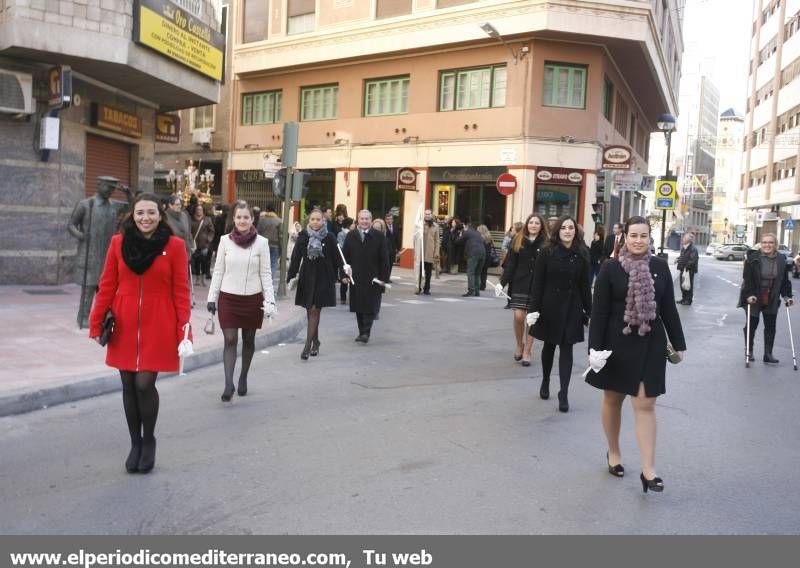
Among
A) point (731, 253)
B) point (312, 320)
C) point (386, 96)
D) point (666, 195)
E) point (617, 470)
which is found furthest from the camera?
point (731, 253)

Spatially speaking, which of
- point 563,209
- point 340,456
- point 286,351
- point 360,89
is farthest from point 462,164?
point 340,456

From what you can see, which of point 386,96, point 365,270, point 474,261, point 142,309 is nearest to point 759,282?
point 365,270

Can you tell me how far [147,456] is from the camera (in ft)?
15.5

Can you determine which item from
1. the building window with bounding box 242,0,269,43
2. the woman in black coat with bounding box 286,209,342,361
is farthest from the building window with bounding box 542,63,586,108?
the woman in black coat with bounding box 286,209,342,361

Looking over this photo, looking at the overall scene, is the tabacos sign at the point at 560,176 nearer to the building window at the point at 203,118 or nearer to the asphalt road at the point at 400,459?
the building window at the point at 203,118

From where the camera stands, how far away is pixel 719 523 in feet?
13.6

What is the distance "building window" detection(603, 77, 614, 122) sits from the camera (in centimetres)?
2452

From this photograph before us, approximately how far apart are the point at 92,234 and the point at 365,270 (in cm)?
346

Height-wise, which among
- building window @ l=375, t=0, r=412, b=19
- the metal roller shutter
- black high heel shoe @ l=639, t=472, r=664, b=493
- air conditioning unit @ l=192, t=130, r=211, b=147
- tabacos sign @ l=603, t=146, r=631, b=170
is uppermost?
building window @ l=375, t=0, r=412, b=19

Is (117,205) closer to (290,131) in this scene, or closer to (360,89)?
(290,131)

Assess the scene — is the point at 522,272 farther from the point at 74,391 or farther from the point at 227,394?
the point at 74,391

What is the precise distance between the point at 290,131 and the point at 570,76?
39.8 feet

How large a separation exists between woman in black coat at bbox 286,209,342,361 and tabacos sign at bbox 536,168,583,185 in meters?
14.7

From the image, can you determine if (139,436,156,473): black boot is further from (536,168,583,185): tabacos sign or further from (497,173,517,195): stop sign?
(536,168,583,185): tabacos sign
